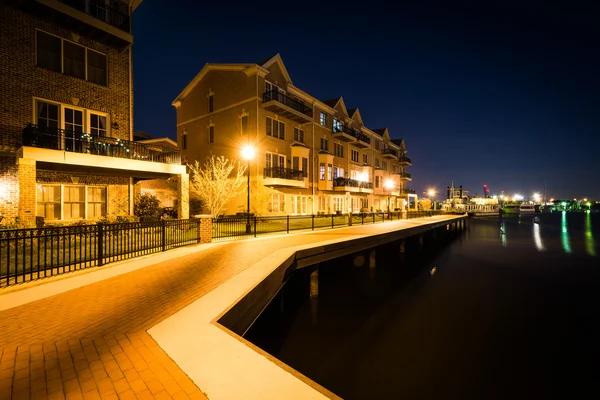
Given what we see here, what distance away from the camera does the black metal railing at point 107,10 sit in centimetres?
1385

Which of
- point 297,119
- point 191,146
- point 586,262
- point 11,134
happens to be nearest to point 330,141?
point 297,119

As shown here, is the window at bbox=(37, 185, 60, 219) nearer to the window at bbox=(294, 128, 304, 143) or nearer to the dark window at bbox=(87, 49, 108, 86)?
the dark window at bbox=(87, 49, 108, 86)

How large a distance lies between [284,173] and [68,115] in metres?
16.1

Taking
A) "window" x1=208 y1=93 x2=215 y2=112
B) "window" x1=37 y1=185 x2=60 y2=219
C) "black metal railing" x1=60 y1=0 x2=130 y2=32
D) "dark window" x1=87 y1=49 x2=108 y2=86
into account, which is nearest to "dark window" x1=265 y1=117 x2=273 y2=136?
"window" x1=208 y1=93 x2=215 y2=112

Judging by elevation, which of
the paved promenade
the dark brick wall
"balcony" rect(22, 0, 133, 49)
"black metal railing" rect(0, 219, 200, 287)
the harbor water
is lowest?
the harbor water

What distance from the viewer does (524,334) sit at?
9477 millimetres

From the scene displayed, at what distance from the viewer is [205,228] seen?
42.7ft

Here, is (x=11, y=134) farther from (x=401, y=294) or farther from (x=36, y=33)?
(x=401, y=294)

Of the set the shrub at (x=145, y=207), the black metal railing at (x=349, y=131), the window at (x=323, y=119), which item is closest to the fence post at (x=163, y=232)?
Answer: the shrub at (x=145, y=207)

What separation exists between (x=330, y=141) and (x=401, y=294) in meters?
24.1

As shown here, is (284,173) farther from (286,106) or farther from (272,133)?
(286,106)

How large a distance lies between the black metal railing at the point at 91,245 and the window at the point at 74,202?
2.69m

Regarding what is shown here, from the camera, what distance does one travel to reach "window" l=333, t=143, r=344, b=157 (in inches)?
1404

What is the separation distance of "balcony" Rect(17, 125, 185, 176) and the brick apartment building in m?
0.04
